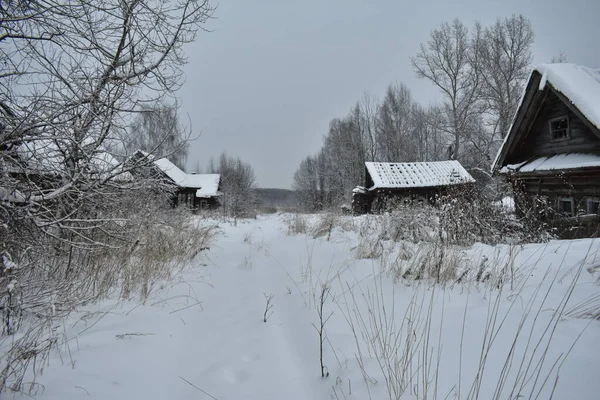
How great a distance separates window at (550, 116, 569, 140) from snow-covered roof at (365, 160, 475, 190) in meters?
10.4

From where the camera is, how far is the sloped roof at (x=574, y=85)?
610 centimetres

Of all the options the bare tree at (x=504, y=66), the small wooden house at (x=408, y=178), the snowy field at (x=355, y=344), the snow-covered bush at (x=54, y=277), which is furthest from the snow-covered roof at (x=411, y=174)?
the snow-covered bush at (x=54, y=277)

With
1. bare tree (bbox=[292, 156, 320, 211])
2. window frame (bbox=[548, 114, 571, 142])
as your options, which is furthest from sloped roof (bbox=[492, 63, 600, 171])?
bare tree (bbox=[292, 156, 320, 211])

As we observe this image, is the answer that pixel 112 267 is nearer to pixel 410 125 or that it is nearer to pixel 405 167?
pixel 405 167

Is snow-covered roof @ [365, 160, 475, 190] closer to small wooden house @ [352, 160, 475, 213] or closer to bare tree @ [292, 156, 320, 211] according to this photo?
small wooden house @ [352, 160, 475, 213]

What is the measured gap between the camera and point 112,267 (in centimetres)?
305

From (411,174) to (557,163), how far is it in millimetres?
13119

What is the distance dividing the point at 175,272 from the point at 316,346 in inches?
111

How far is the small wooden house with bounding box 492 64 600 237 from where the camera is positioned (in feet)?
21.0

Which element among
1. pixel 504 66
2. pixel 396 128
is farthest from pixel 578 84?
pixel 396 128

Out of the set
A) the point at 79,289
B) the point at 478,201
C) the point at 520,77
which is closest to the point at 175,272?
the point at 79,289

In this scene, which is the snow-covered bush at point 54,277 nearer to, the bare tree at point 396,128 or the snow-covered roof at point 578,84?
the snow-covered roof at point 578,84

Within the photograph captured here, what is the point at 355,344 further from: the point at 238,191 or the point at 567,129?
the point at 238,191

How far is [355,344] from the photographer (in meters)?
1.84
